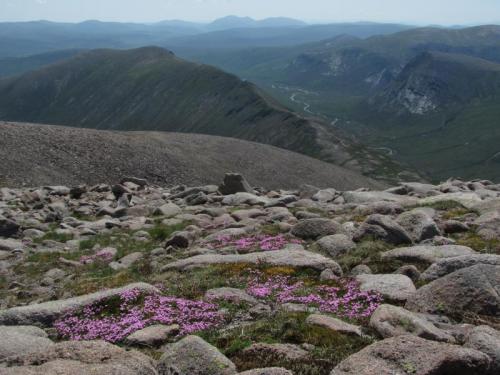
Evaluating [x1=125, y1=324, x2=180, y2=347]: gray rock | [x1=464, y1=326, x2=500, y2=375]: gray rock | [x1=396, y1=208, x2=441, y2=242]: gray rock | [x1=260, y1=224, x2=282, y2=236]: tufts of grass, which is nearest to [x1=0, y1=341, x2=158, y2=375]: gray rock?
[x1=125, y1=324, x2=180, y2=347]: gray rock

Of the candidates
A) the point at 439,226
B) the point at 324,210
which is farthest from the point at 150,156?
the point at 439,226

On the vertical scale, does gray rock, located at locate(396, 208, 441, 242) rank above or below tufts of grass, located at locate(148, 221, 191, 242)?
above

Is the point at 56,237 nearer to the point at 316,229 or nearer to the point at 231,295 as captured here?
the point at 316,229

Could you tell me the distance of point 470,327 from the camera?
11.4m

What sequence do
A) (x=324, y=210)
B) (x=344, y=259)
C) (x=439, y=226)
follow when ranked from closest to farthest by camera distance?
(x=344, y=259) → (x=439, y=226) → (x=324, y=210)

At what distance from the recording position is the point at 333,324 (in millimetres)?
11469

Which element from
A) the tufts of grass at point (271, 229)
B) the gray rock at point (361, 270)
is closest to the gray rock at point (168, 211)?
the tufts of grass at point (271, 229)

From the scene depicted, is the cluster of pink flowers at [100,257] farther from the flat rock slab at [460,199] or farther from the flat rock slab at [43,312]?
the flat rock slab at [460,199]

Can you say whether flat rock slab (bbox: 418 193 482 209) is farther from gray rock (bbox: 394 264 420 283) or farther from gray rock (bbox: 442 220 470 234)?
gray rock (bbox: 394 264 420 283)

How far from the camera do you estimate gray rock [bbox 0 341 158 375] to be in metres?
8.75

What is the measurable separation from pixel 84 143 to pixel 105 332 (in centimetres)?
7858

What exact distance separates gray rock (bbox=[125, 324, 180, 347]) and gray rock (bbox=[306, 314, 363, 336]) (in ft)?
10.8

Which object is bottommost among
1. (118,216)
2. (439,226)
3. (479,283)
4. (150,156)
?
(150,156)

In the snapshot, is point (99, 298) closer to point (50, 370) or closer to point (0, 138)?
point (50, 370)
